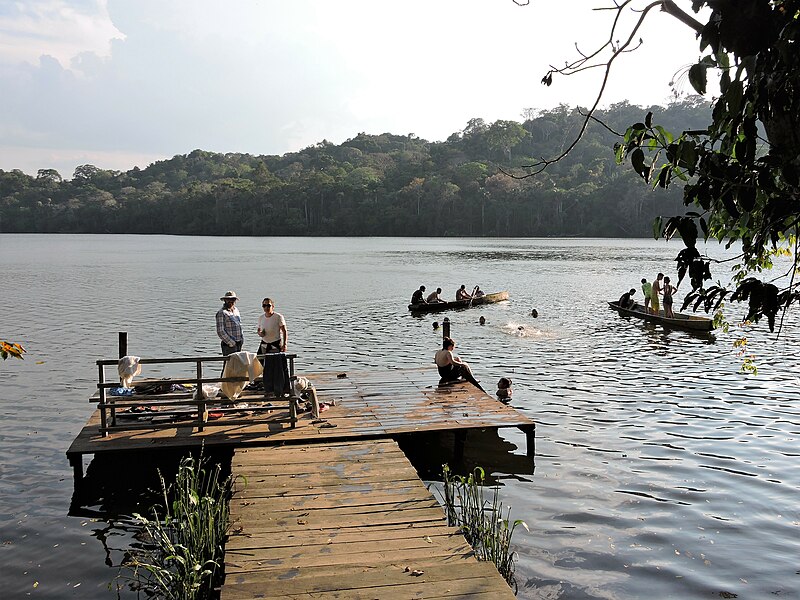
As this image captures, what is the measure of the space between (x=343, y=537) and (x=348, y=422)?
471 cm

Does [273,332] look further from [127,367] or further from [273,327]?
[127,367]

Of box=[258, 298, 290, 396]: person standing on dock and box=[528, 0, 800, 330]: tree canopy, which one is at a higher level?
box=[528, 0, 800, 330]: tree canopy

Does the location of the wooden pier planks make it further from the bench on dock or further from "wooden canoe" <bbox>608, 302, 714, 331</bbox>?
"wooden canoe" <bbox>608, 302, 714, 331</bbox>

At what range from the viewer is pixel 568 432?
1427 cm

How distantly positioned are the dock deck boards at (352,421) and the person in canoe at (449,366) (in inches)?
11.3

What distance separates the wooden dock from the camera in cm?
1039

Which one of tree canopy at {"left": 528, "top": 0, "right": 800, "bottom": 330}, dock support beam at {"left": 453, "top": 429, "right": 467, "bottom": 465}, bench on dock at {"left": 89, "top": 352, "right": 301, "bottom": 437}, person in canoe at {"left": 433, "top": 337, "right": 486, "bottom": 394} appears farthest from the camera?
person in canoe at {"left": 433, "top": 337, "right": 486, "bottom": 394}

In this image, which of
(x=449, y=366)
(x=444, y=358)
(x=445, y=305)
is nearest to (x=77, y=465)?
(x=444, y=358)

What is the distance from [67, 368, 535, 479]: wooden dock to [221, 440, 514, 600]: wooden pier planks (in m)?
1.04

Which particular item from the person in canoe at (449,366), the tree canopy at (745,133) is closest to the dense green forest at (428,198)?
the person in canoe at (449,366)

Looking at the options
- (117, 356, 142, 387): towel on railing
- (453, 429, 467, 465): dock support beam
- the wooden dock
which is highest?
(117, 356, 142, 387): towel on railing

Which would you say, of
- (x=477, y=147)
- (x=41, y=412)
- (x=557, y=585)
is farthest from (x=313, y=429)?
(x=477, y=147)

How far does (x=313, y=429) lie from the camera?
11.1 m

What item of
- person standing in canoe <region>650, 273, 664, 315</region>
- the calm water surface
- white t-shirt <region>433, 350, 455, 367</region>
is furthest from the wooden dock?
person standing in canoe <region>650, 273, 664, 315</region>
